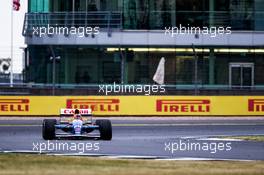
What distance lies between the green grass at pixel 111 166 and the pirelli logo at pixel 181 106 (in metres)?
15.4

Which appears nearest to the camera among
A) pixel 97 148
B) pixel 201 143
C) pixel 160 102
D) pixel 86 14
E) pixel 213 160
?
pixel 213 160

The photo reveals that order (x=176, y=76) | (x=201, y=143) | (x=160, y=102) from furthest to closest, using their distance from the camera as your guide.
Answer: (x=176, y=76) → (x=160, y=102) → (x=201, y=143)

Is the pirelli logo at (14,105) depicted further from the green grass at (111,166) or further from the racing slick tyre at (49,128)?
the green grass at (111,166)

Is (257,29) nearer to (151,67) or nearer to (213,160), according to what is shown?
(151,67)

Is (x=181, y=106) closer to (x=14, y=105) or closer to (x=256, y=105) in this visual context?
(x=256, y=105)

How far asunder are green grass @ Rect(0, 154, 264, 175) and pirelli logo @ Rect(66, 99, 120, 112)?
1464cm

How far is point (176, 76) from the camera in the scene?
1564 inches

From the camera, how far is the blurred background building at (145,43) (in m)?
42.1

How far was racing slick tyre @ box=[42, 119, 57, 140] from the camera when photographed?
1725cm

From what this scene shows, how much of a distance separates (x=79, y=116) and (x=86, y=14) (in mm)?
26311

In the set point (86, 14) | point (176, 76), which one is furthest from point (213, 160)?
point (86, 14)

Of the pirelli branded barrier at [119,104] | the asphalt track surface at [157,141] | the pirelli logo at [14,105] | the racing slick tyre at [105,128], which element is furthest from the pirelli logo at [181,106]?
the racing slick tyre at [105,128]

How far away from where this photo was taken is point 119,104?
2920cm

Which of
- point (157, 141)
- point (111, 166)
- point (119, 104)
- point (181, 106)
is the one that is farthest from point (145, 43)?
point (111, 166)
